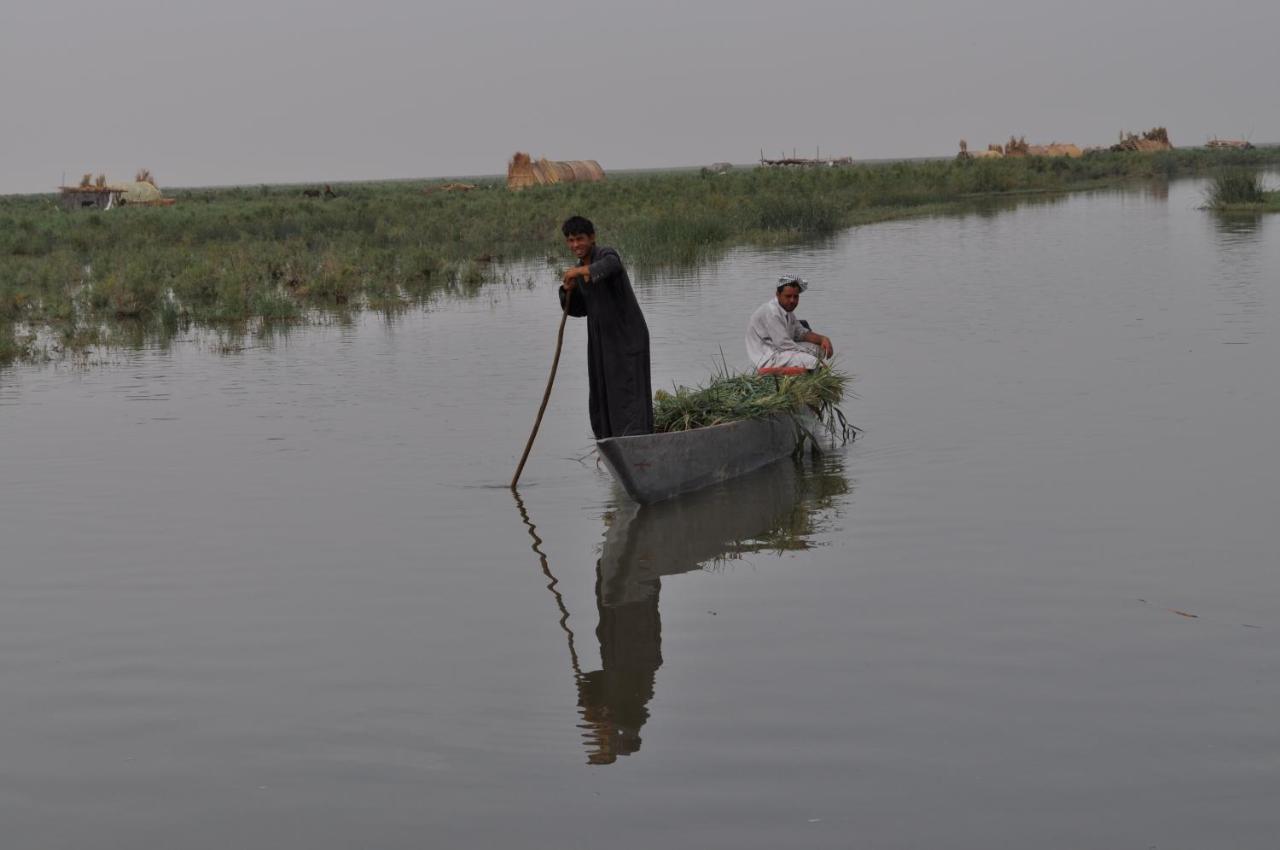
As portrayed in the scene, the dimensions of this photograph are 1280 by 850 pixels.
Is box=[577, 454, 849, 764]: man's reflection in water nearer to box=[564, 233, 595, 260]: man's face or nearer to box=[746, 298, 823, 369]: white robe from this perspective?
box=[746, 298, 823, 369]: white robe

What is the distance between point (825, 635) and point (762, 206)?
27.6 m

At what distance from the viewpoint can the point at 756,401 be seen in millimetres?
9297

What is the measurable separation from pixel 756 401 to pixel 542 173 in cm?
4930

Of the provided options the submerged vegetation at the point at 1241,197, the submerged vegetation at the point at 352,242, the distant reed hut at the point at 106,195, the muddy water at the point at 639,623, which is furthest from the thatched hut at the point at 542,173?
the muddy water at the point at 639,623

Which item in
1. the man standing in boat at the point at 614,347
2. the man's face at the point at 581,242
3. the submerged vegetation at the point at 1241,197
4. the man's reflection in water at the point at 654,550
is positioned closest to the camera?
the man's reflection in water at the point at 654,550

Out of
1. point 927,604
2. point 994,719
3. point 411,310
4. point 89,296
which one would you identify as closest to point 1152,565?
point 927,604

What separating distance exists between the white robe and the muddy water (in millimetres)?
788

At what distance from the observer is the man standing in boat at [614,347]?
816 centimetres

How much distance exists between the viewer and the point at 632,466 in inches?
324

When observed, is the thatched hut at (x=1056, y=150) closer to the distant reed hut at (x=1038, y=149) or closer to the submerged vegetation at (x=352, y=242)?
the distant reed hut at (x=1038, y=149)

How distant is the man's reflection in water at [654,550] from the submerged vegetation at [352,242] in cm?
992

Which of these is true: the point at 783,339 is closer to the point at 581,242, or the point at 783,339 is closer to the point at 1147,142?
the point at 581,242

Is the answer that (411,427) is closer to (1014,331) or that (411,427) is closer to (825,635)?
(825,635)

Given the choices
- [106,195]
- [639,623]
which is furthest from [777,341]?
[106,195]
